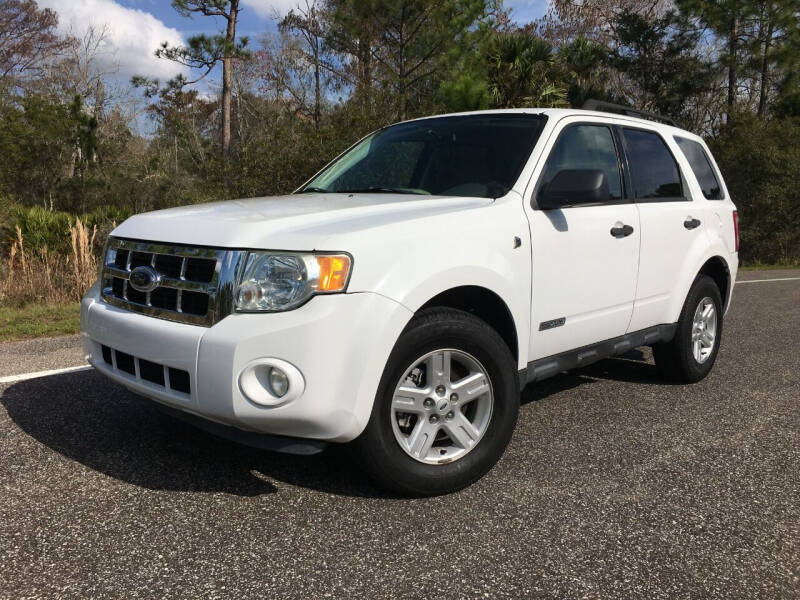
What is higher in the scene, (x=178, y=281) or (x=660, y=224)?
(x=660, y=224)

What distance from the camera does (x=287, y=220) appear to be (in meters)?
2.90

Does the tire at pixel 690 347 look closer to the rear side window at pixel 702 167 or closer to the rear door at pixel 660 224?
the rear door at pixel 660 224

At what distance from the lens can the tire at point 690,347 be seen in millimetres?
4801

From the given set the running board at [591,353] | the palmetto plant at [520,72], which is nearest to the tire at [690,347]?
the running board at [591,353]

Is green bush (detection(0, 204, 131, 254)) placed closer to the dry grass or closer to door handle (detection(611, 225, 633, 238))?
the dry grass

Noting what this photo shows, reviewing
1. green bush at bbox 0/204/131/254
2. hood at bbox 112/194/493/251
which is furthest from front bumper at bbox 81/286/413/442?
green bush at bbox 0/204/131/254

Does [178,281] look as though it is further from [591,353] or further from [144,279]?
[591,353]

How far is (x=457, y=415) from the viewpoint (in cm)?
310

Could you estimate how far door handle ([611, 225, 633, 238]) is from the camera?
3969 millimetres

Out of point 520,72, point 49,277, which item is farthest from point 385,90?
point 49,277

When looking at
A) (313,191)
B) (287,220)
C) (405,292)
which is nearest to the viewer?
(405,292)

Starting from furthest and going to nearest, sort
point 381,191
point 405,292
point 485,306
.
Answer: point 381,191
point 485,306
point 405,292

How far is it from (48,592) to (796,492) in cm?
313

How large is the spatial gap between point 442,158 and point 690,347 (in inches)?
91.2
